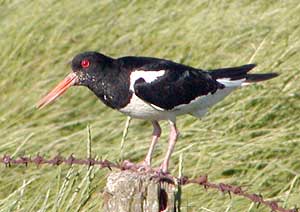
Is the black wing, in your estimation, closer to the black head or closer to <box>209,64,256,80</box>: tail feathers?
<box>209,64,256,80</box>: tail feathers

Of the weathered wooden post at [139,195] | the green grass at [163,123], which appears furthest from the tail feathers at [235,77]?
the weathered wooden post at [139,195]

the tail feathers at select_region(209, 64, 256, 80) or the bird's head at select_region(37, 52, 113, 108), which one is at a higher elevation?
the bird's head at select_region(37, 52, 113, 108)

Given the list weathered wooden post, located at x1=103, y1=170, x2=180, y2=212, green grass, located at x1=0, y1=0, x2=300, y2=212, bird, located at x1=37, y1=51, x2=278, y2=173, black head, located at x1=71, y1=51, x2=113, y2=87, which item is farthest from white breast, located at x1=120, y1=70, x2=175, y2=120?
weathered wooden post, located at x1=103, y1=170, x2=180, y2=212

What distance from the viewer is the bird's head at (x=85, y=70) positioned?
5.06 meters

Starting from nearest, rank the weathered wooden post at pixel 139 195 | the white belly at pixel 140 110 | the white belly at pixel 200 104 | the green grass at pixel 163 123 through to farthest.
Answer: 1. the weathered wooden post at pixel 139 195
2. the white belly at pixel 140 110
3. the white belly at pixel 200 104
4. the green grass at pixel 163 123

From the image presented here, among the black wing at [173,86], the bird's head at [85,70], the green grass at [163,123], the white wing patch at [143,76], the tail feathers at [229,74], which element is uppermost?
the bird's head at [85,70]

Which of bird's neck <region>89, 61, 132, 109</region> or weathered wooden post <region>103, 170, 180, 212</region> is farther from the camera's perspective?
bird's neck <region>89, 61, 132, 109</region>

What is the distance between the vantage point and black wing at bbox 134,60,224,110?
5.03m

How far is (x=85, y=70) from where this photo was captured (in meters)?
5.07

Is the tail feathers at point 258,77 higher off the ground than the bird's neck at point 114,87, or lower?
lower

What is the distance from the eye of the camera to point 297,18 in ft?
25.5

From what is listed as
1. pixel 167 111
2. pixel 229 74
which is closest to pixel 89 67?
pixel 167 111

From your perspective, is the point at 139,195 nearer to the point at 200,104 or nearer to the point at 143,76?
the point at 143,76

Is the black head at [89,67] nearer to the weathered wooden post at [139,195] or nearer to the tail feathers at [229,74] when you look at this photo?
the tail feathers at [229,74]
